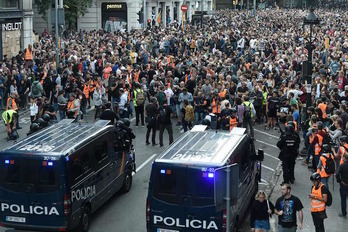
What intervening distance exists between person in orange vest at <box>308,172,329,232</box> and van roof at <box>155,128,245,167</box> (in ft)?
5.78

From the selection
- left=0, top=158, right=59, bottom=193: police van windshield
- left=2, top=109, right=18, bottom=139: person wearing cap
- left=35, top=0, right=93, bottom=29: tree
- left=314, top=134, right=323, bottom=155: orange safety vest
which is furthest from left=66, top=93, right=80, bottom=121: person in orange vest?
left=35, top=0, right=93, bottom=29: tree

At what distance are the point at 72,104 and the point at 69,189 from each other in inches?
402

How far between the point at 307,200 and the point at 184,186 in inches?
209

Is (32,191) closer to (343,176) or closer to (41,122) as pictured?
(41,122)

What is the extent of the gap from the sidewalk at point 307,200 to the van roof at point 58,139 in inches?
197

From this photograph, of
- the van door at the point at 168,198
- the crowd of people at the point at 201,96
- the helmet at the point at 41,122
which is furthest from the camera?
the crowd of people at the point at 201,96

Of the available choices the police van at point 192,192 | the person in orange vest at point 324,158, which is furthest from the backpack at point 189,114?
the police van at point 192,192

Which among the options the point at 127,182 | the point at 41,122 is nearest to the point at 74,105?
the point at 41,122

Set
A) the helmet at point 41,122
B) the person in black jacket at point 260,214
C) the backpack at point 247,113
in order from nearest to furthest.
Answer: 1. the person in black jacket at point 260,214
2. the helmet at point 41,122
3. the backpack at point 247,113

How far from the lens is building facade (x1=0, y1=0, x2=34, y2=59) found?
39.5 m

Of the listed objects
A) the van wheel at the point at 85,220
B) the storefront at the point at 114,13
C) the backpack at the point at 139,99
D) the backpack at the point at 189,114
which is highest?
the storefront at the point at 114,13

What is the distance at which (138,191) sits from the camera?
1666 cm

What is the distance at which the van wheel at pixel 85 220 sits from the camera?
532 inches

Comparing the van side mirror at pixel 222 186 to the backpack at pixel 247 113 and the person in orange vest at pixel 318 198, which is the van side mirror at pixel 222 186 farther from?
the backpack at pixel 247 113
